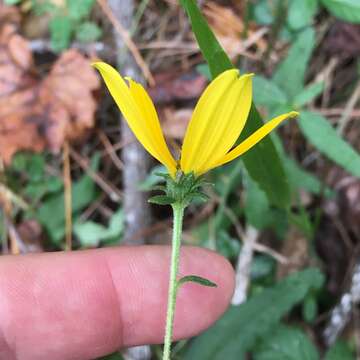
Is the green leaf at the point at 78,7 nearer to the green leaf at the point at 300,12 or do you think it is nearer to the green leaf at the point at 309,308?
the green leaf at the point at 300,12

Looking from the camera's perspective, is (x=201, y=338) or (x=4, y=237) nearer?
(x=201, y=338)

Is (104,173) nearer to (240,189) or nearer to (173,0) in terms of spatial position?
(240,189)

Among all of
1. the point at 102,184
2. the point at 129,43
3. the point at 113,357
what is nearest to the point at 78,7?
the point at 129,43

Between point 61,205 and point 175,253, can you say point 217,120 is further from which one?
point 61,205

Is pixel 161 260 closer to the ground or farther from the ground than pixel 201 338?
farther from the ground

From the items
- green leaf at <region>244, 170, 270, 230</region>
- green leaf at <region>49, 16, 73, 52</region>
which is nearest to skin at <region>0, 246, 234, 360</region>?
green leaf at <region>244, 170, 270, 230</region>

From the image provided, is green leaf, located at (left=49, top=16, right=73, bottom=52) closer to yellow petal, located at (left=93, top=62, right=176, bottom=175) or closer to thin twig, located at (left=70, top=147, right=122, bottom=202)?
thin twig, located at (left=70, top=147, right=122, bottom=202)

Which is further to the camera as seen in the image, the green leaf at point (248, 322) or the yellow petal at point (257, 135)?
the green leaf at point (248, 322)

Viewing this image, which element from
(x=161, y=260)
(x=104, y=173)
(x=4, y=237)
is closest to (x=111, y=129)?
(x=104, y=173)

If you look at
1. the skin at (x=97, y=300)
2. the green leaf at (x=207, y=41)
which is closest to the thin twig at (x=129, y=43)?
the skin at (x=97, y=300)
